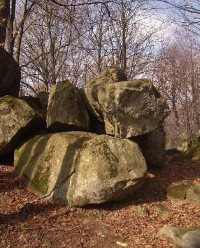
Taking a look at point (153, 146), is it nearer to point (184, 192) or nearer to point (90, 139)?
point (184, 192)

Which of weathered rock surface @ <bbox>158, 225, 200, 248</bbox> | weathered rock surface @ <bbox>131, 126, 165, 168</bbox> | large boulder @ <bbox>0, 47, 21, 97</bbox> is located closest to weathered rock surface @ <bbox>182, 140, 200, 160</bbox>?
weathered rock surface @ <bbox>131, 126, 165, 168</bbox>

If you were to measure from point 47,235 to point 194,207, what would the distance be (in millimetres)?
3376

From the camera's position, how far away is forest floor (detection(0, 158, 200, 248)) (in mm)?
6523

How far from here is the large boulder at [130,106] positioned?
29.3 feet

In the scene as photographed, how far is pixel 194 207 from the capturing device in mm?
8219

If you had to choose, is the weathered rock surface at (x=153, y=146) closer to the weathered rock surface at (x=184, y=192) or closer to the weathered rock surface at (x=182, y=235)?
the weathered rock surface at (x=184, y=192)

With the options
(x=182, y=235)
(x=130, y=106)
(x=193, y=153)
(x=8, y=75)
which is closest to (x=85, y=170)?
(x=130, y=106)

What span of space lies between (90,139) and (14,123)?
80.8 inches

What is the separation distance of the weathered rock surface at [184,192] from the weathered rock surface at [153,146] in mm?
1598

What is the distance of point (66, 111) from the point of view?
372 inches

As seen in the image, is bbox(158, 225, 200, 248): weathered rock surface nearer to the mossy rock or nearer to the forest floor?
the forest floor

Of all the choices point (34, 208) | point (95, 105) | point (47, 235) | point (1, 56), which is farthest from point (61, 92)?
point (47, 235)

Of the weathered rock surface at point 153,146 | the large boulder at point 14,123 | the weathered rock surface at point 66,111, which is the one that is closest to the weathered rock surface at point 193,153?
the weathered rock surface at point 153,146

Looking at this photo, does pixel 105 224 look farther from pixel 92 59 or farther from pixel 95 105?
pixel 92 59
